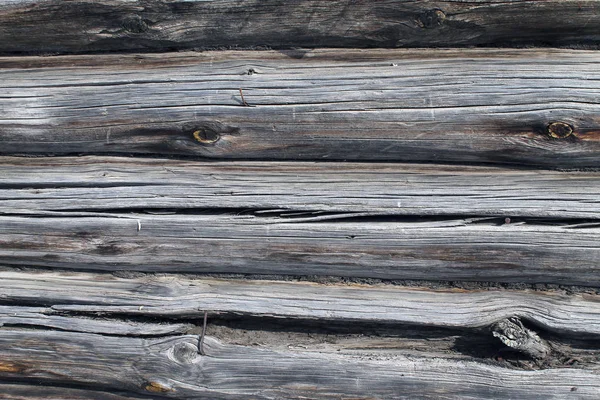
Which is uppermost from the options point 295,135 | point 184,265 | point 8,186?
point 295,135

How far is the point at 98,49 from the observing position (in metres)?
1.81

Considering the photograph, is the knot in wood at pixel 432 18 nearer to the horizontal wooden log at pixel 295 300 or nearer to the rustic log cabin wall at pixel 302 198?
the rustic log cabin wall at pixel 302 198

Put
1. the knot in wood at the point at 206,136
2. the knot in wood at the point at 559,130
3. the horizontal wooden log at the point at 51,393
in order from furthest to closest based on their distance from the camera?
the horizontal wooden log at the point at 51,393
the knot in wood at the point at 206,136
the knot in wood at the point at 559,130

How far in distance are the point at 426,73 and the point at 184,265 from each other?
36.5 inches

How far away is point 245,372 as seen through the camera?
1739mm

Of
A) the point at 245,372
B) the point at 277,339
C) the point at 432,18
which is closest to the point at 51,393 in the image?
the point at 245,372

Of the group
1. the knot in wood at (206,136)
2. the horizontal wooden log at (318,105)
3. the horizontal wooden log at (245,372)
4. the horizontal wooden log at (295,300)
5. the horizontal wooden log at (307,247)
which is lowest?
the horizontal wooden log at (245,372)

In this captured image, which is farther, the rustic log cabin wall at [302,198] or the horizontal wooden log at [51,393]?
the horizontal wooden log at [51,393]

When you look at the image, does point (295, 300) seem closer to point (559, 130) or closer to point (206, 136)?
point (206, 136)

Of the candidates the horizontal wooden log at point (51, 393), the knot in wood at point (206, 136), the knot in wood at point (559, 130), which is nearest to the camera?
the knot in wood at point (559, 130)

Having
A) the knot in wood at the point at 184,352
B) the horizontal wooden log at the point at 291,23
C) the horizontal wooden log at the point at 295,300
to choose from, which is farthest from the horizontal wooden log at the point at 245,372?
the horizontal wooden log at the point at 291,23

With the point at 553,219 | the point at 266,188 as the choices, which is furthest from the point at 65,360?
the point at 553,219

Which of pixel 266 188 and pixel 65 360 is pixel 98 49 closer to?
pixel 266 188

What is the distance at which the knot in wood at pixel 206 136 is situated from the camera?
1710 millimetres
